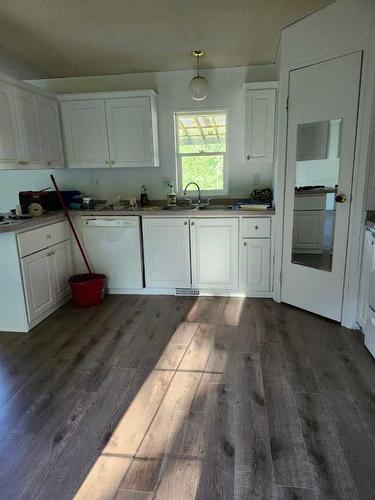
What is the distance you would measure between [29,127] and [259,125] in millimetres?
2334

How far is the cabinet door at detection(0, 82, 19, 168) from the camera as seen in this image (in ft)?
9.67


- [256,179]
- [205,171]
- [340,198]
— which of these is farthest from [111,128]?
[340,198]

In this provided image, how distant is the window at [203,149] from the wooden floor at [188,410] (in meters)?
1.81

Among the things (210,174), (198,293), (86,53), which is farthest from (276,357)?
(86,53)

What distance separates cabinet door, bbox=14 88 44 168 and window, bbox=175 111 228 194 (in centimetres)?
155

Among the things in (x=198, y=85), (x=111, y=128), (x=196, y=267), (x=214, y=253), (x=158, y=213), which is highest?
(x=198, y=85)

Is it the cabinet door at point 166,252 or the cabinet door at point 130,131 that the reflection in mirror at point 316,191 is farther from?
the cabinet door at point 130,131

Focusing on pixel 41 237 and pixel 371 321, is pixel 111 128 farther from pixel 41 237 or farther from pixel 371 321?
pixel 371 321

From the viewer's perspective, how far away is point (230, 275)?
11.8ft

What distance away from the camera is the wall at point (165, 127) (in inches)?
150

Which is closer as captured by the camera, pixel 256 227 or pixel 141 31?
pixel 141 31

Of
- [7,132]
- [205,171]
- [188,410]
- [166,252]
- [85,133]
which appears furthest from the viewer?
[205,171]

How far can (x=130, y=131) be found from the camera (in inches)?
146

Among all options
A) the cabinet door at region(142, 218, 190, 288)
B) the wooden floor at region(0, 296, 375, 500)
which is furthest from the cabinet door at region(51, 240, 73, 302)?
the cabinet door at region(142, 218, 190, 288)
